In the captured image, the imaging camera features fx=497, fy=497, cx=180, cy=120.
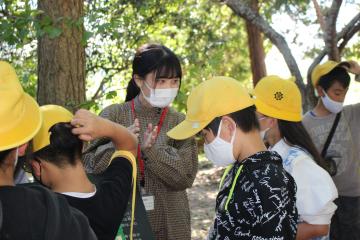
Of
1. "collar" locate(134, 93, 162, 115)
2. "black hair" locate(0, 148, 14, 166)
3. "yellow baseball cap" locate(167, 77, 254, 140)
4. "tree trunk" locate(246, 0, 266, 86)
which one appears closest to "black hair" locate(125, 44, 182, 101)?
"collar" locate(134, 93, 162, 115)

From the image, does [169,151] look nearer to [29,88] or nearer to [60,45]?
[60,45]

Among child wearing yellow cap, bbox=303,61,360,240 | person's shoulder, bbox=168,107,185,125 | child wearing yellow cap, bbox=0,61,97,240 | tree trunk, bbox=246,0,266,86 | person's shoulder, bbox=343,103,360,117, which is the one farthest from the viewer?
tree trunk, bbox=246,0,266,86

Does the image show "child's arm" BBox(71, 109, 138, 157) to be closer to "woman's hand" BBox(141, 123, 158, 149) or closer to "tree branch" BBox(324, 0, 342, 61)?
"woman's hand" BBox(141, 123, 158, 149)

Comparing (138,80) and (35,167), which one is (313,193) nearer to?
(138,80)

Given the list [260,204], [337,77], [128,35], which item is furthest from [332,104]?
[128,35]

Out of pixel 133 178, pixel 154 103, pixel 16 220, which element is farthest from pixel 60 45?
pixel 16 220

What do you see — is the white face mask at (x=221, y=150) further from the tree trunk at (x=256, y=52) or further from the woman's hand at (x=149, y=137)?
the tree trunk at (x=256, y=52)

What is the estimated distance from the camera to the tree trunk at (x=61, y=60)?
3479 millimetres

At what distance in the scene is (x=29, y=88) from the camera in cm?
384

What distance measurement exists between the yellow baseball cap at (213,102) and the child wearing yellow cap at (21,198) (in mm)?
718

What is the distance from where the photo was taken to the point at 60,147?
193cm

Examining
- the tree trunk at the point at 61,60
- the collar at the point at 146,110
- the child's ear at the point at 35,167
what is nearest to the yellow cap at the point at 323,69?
the collar at the point at 146,110

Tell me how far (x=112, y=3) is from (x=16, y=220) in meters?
4.96

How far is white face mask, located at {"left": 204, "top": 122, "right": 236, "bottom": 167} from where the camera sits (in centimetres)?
210
